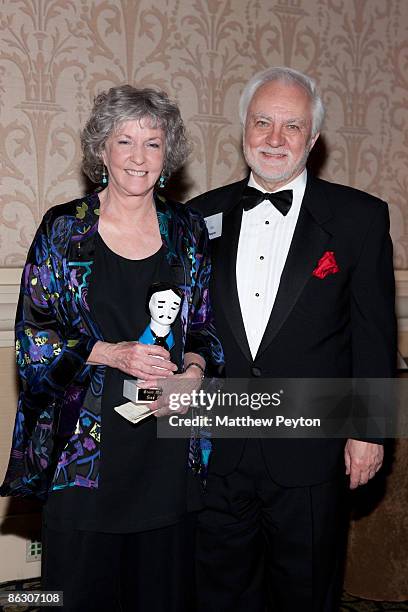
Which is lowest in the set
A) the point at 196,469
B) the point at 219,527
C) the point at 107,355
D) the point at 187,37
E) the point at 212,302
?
the point at 219,527

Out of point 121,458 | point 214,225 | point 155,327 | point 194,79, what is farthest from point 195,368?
point 194,79

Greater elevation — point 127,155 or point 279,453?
point 127,155

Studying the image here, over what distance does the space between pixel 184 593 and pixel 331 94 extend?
2.65m

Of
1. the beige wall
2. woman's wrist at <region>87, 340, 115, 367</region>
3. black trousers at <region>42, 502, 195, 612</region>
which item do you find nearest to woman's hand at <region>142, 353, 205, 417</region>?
woman's wrist at <region>87, 340, 115, 367</region>

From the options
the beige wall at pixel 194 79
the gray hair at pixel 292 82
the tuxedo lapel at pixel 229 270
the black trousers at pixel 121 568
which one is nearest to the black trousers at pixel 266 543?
the black trousers at pixel 121 568

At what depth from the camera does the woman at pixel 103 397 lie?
7.26 ft

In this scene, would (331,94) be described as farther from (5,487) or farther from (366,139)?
(5,487)

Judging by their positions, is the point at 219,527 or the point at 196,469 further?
the point at 219,527

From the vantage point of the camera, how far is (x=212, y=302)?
255 cm

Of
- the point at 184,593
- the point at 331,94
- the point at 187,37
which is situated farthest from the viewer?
the point at 331,94

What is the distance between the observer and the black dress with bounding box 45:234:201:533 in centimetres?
221

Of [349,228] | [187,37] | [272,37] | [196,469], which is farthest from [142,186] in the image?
[272,37]

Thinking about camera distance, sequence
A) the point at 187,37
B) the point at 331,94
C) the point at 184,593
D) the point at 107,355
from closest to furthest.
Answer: the point at 107,355
the point at 184,593
the point at 187,37
the point at 331,94

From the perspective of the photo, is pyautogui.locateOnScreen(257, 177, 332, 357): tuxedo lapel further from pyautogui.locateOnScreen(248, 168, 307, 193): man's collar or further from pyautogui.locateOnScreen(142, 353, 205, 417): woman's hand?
pyautogui.locateOnScreen(142, 353, 205, 417): woman's hand
